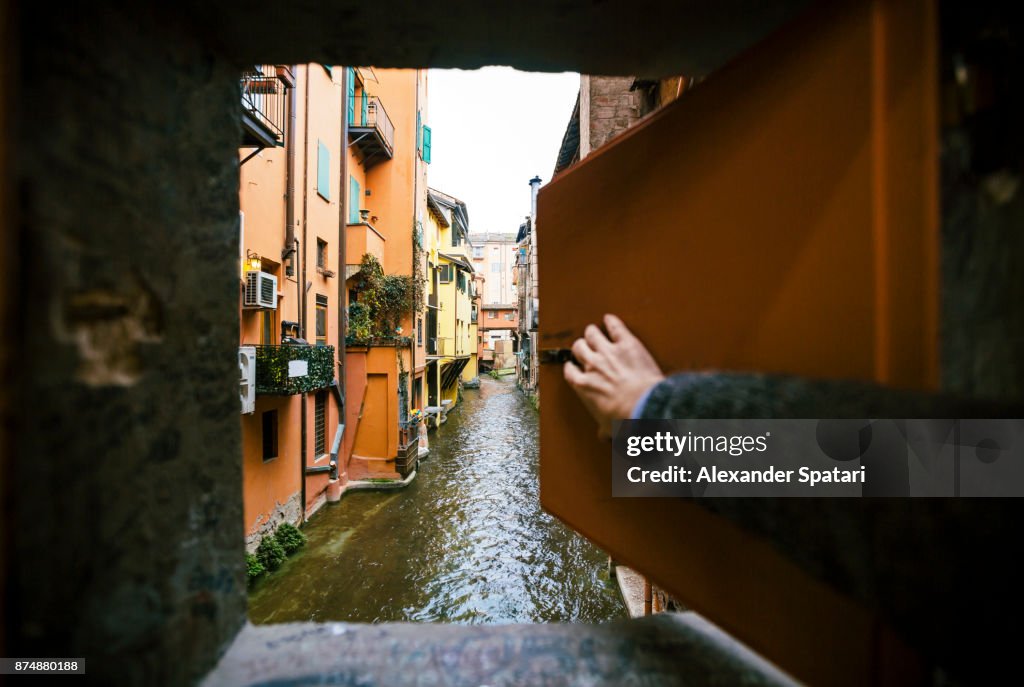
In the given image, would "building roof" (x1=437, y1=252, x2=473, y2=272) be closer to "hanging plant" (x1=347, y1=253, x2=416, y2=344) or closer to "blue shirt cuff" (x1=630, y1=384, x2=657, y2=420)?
"hanging plant" (x1=347, y1=253, x2=416, y2=344)

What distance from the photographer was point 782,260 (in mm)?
1007

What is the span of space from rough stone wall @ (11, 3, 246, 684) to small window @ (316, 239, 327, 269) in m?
9.99

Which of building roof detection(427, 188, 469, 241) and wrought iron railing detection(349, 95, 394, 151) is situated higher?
building roof detection(427, 188, 469, 241)

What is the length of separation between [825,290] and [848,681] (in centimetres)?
78

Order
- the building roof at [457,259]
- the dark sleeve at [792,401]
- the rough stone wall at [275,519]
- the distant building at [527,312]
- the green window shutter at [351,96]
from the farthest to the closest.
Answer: the distant building at [527,312], the building roof at [457,259], the green window shutter at [351,96], the rough stone wall at [275,519], the dark sleeve at [792,401]

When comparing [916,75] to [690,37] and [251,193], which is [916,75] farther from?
[251,193]

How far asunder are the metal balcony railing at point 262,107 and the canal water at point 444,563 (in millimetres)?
7031

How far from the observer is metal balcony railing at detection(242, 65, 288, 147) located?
21.2 ft

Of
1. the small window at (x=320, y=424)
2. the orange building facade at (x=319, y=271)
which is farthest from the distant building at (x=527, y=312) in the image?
the small window at (x=320, y=424)

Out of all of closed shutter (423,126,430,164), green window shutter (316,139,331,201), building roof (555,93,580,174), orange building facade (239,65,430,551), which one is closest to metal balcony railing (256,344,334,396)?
orange building facade (239,65,430,551)

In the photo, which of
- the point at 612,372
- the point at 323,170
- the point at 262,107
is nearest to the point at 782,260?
the point at 612,372

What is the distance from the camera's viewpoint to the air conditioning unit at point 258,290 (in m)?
6.90

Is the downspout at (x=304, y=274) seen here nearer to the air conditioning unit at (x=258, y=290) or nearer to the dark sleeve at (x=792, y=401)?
the air conditioning unit at (x=258, y=290)

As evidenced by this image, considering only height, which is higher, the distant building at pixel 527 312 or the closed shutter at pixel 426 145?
the closed shutter at pixel 426 145
